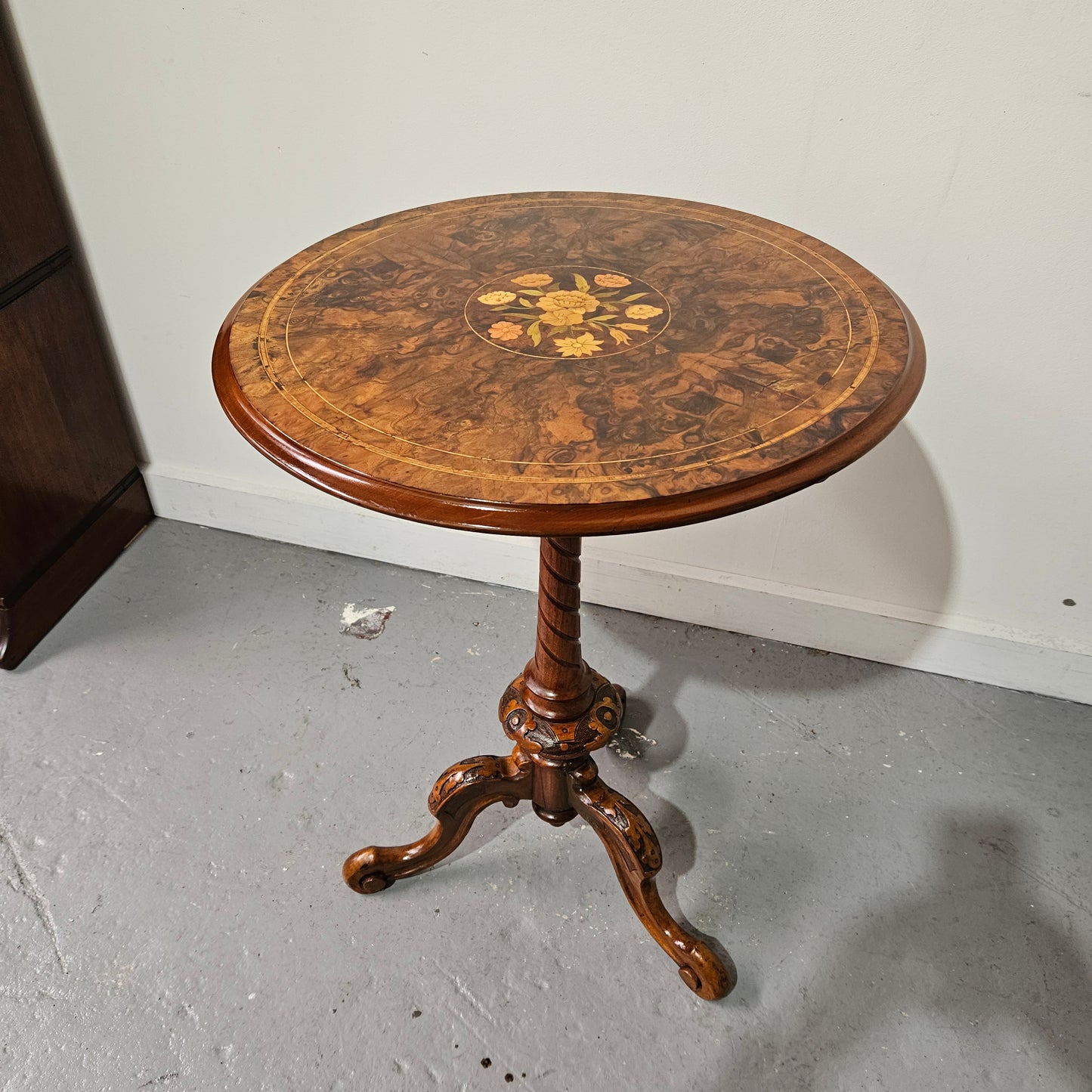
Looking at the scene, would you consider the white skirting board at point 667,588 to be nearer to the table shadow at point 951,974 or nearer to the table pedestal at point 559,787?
the table shadow at point 951,974

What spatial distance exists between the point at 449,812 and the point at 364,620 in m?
0.79

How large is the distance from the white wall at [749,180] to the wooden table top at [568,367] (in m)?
0.32

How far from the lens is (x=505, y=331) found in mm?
1269

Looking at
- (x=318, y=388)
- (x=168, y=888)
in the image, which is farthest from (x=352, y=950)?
(x=318, y=388)

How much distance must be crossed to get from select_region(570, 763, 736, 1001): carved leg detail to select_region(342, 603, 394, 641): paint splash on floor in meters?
0.84

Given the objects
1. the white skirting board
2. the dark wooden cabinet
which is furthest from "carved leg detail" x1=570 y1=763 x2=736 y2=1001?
the dark wooden cabinet

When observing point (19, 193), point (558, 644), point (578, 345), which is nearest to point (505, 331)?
point (578, 345)

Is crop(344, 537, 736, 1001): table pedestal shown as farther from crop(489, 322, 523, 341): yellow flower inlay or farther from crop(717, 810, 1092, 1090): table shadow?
crop(489, 322, 523, 341): yellow flower inlay

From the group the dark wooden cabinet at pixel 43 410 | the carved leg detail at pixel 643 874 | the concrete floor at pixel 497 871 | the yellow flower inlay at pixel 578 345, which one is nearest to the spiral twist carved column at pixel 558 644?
the carved leg detail at pixel 643 874

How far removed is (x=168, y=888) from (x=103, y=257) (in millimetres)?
1507

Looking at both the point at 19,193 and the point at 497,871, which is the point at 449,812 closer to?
the point at 497,871

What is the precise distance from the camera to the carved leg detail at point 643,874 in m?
1.61

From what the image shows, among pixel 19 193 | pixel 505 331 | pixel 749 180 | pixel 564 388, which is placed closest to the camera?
pixel 564 388

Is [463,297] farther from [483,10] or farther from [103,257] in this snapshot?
[103,257]
